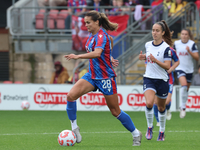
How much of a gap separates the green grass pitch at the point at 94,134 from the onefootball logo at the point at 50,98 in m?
2.94

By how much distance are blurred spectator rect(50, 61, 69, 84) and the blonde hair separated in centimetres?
955

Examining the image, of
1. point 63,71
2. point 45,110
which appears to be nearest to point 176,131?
point 45,110

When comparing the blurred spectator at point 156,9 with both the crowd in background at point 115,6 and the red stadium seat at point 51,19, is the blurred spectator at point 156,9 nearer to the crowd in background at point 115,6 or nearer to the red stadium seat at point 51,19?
the crowd in background at point 115,6

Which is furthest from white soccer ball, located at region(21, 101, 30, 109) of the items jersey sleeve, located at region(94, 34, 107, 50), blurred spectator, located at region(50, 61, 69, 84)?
jersey sleeve, located at region(94, 34, 107, 50)

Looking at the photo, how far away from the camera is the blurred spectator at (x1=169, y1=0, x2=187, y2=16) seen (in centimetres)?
1635

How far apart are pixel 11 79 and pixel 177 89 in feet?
23.2

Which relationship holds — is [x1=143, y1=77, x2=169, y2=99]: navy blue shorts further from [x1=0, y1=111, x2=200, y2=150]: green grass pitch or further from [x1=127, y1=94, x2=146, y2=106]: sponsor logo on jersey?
[x1=127, y1=94, x2=146, y2=106]: sponsor logo on jersey

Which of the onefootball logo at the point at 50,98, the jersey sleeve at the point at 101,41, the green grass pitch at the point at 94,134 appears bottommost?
the onefootball logo at the point at 50,98

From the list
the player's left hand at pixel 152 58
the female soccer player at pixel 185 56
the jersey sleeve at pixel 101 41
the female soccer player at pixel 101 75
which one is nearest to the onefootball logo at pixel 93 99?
the female soccer player at pixel 185 56

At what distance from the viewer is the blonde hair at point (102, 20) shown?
21.5 ft

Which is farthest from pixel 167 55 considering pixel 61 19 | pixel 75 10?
pixel 75 10

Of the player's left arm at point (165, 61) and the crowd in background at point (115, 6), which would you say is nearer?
the player's left arm at point (165, 61)

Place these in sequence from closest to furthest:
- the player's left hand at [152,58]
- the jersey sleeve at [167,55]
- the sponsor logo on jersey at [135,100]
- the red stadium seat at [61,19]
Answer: the player's left hand at [152,58]
the jersey sleeve at [167,55]
the sponsor logo on jersey at [135,100]
the red stadium seat at [61,19]

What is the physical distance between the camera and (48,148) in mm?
6465
